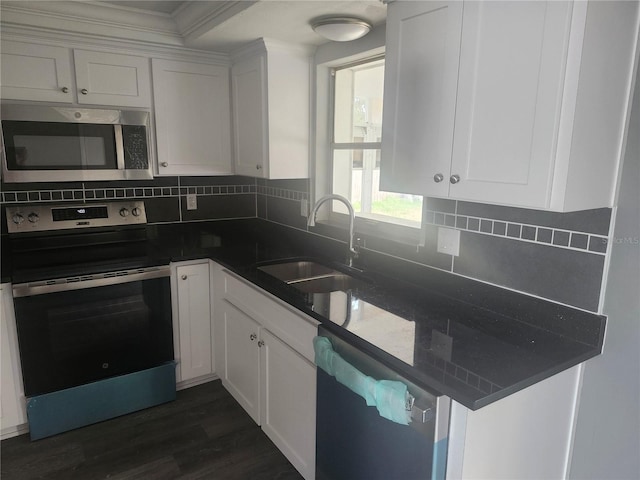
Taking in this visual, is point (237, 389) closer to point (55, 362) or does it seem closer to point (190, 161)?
point (55, 362)

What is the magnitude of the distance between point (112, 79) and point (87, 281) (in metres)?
1.14

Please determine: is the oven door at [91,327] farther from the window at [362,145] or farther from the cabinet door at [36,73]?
the window at [362,145]

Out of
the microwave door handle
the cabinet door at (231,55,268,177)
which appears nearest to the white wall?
the cabinet door at (231,55,268,177)

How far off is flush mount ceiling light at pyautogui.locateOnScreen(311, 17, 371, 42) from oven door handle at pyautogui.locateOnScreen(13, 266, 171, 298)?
4.76ft

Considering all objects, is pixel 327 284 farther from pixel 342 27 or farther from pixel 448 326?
pixel 342 27

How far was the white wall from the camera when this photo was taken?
125 cm

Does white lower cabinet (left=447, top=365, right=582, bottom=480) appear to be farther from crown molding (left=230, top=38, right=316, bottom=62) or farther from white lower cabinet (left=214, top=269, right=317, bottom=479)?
crown molding (left=230, top=38, right=316, bottom=62)

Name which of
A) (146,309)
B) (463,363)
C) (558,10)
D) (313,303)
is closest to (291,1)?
(558,10)

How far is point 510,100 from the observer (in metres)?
1.21

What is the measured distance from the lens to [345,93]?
2500 mm

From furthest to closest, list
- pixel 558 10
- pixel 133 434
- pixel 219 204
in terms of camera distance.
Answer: pixel 219 204, pixel 133 434, pixel 558 10

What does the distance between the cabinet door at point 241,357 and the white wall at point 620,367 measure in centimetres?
136

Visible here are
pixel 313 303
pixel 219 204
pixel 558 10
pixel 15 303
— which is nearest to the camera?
pixel 558 10

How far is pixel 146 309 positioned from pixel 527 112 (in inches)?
81.0
